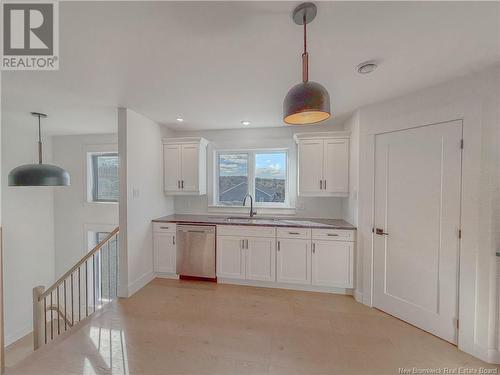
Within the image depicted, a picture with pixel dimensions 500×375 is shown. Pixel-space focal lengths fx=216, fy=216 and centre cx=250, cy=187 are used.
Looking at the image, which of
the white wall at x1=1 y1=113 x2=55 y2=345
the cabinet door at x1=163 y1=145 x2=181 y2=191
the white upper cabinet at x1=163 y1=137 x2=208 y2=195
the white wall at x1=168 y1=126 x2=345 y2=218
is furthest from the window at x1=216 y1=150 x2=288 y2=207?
the white wall at x1=1 y1=113 x2=55 y2=345

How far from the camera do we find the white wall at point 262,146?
3670mm

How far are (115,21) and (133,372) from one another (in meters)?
2.49

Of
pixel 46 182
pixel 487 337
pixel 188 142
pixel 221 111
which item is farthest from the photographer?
pixel 188 142

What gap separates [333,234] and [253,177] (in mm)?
1706

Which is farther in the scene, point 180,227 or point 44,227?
point 44,227

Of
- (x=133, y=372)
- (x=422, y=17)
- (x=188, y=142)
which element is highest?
(x=422, y=17)

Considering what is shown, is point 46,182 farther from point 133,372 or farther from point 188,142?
point 133,372

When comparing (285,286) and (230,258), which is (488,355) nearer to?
(285,286)

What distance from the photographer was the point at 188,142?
3.65m

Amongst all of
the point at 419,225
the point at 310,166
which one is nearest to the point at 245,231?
the point at 310,166

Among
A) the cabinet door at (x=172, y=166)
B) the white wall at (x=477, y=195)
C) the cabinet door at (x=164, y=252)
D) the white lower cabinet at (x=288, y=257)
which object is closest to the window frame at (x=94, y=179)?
the cabinet door at (x=172, y=166)

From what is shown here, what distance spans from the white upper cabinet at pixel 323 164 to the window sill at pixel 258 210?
0.53 meters

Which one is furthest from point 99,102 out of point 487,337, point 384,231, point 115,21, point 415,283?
point 487,337

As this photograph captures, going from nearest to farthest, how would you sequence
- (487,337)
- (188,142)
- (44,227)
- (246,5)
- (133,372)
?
(246,5) → (133,372) → (487,337) → (188,142) → (44,227)
